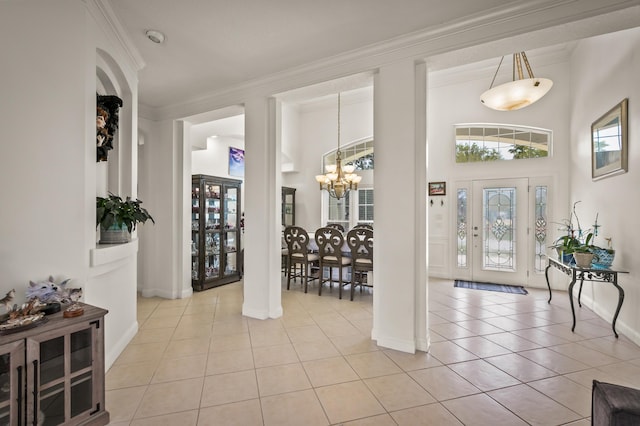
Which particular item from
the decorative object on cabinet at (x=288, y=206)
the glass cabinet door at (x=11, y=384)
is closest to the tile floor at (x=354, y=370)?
the glass cabinet door at (x=11, y=384)

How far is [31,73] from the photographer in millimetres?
1854

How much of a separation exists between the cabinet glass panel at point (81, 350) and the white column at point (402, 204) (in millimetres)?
2218

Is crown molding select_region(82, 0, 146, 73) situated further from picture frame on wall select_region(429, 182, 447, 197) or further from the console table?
picture frame on wall select_region(429, 182, 447, 197)

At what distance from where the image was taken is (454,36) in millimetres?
2557

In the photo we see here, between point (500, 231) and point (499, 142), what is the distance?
5.19ft

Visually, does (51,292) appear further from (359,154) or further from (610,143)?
(359,154)

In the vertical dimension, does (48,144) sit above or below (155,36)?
below

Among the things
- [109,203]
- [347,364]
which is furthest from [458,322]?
[109,203]

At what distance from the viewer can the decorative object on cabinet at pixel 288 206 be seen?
716cm

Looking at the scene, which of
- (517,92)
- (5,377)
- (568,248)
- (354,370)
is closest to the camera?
(5,377)

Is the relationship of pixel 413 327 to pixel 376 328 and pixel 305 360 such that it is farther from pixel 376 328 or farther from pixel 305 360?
pixel 305 360

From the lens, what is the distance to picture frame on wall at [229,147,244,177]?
6.28 meters

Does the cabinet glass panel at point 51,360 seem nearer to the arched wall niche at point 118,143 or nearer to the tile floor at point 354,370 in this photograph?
the tile floor at point 354,370

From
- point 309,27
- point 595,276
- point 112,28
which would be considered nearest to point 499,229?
point 595,276
